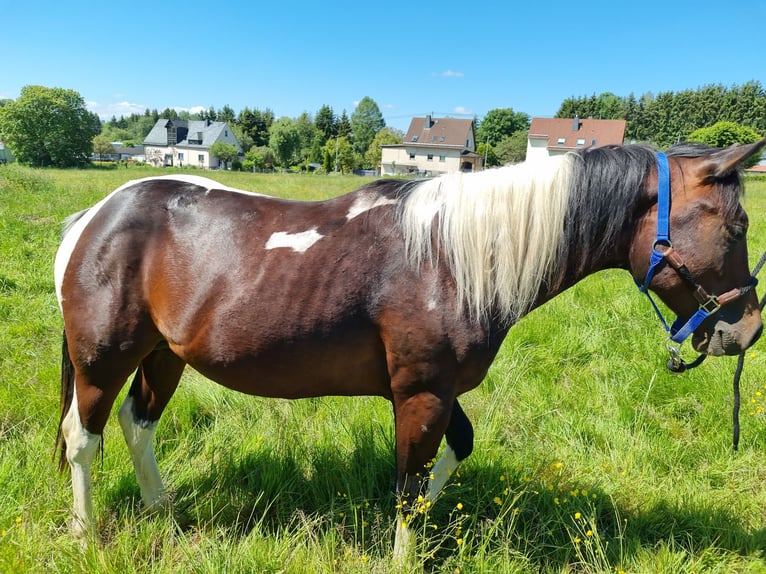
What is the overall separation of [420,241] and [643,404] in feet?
8.66

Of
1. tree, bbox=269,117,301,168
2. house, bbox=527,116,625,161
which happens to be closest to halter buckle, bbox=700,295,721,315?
house, bbox=527,116,625,161

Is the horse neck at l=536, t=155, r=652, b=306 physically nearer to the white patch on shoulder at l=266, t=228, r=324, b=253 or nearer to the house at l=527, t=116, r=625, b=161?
the white patch on shoulder at l=266, t=228, r=324, b=253

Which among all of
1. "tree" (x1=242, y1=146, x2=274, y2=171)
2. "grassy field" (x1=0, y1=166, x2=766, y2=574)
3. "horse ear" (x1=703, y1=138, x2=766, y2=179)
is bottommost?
"grassy field" (x1=0, y1=166, x2=766, y2=574)

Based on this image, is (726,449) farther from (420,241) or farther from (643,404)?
(420,241)

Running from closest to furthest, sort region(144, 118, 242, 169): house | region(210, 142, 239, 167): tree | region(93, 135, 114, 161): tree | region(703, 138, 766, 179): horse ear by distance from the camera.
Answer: region(703, 138, 766, 179): horse ear → region(210, 142, 239, 167): tree → region(144, 118, 242, 169): house → region(93, 135, 114, 161): tree

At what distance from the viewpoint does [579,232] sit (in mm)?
2008

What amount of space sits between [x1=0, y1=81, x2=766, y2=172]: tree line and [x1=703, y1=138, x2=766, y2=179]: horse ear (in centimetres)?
2935

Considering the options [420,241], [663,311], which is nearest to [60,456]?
[420,241]

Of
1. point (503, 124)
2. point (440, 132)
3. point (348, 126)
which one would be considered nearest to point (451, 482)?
point (440, 132)

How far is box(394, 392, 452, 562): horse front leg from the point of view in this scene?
2.01 meters

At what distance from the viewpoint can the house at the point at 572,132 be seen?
61062mm

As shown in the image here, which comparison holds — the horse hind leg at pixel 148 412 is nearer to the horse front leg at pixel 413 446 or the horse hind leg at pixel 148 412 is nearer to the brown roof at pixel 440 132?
the horse front leg at pixel 413 446

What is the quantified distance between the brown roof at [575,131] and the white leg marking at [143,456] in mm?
64949

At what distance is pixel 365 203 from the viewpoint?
2164 millimetres
